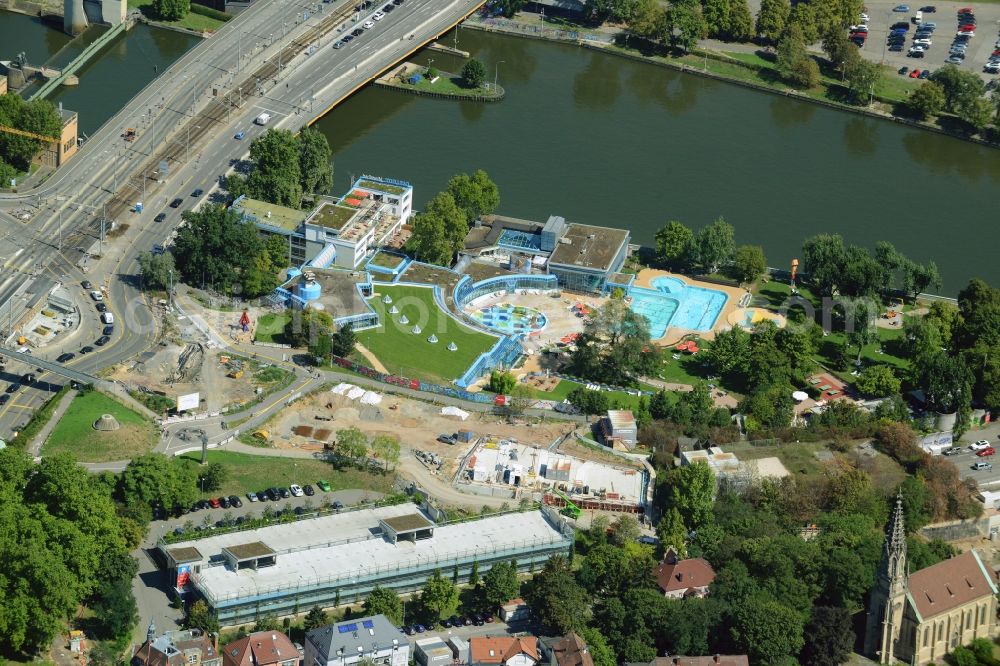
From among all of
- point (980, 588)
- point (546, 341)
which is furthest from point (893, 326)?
point (980, 588)

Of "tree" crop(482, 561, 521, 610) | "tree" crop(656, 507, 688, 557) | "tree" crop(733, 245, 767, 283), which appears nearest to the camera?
"tree" crop(482, 561, 521, 610)

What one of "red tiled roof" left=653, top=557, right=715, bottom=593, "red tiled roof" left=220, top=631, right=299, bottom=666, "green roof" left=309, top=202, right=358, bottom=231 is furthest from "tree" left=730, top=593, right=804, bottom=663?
"green roof" left=309, top=202, right=358, bottom=231

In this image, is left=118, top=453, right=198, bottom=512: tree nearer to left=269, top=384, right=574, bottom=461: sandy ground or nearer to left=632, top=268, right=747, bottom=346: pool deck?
left=269, top=384, right=574, bottom=461: sandy ground

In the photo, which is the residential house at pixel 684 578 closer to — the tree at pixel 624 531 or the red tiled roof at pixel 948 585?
the tree at pixel 624 531

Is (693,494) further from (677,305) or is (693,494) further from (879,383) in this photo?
(677,305)

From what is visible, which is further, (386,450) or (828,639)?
(386,450)

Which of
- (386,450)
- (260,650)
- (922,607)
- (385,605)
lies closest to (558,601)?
(385,605)

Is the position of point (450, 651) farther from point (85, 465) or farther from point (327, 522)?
point (85, 465)
